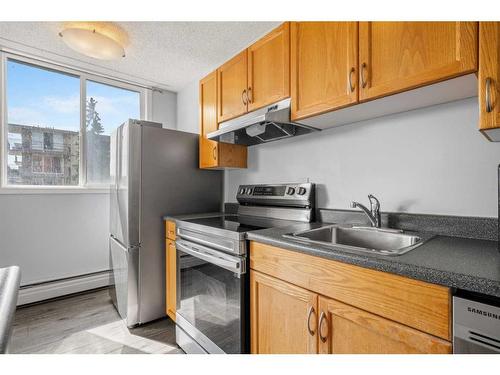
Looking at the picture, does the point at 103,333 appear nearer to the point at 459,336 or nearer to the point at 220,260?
the point at 220,260

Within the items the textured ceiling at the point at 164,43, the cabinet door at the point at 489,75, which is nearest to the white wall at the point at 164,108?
the textured ceiling at the point at 164,43

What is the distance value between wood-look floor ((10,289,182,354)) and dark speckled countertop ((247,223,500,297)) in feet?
4.72

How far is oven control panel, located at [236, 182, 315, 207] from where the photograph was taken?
178 centimetres

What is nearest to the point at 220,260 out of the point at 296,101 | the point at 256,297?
the point at 256,297

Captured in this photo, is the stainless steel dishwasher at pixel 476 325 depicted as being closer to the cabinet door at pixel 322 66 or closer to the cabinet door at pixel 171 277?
the cabinet door at pixel 322 66

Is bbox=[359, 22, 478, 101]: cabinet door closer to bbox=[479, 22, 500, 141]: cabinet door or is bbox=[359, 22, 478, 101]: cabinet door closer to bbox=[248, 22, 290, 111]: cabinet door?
bbox=[479, 22, 500, 141]: cabinet door

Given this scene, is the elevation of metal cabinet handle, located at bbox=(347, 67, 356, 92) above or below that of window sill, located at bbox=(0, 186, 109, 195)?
above

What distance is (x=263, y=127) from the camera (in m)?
1.72

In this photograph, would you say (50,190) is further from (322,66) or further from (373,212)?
(373,212)

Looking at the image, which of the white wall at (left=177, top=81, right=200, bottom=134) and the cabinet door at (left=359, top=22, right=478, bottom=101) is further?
the white wall at (left=177, top=81, right=200, bottom=134)

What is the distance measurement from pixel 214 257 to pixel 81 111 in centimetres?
242

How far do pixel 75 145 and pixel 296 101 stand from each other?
2.50 meters

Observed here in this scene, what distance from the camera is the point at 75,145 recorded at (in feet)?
9.07

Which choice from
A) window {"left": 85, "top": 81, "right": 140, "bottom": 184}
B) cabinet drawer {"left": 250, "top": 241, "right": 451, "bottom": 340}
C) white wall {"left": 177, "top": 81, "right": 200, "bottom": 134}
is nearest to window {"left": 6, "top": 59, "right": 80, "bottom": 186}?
window {"left": 85, "top": 81, "right": 140, "bottom": 184}
